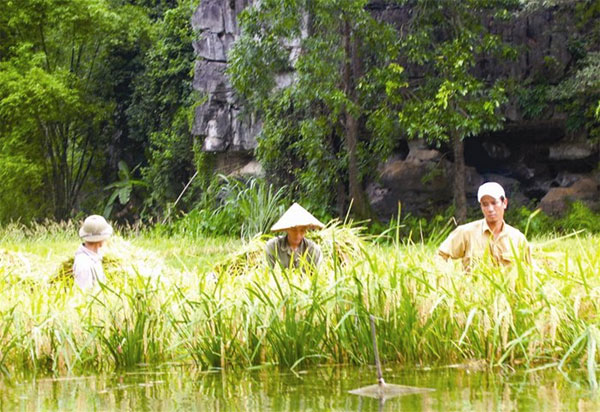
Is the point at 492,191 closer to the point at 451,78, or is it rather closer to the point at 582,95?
the point at 451,78

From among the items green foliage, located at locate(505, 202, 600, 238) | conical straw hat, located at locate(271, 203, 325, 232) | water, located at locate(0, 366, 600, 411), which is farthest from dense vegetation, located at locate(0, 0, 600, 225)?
water, located at locate(0, 366, 600, 411)

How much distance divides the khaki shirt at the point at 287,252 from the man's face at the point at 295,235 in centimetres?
5

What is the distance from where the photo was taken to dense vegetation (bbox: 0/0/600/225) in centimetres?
2067

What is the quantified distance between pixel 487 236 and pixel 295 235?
5.93ft

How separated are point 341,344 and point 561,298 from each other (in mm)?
1289

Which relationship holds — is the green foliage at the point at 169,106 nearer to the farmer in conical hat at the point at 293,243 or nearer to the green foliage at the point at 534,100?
the green foliage at the point at 534,100

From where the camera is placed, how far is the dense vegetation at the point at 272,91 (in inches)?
814

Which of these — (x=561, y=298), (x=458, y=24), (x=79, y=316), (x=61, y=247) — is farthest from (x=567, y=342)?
(x=458, y=24)

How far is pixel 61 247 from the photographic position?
17.3 m

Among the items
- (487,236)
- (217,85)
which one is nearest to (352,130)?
(217,85)

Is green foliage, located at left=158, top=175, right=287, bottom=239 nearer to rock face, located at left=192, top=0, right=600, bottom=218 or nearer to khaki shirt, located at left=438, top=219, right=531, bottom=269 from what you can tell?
rock face, located at left=192, top=0, right=600, bottom=218

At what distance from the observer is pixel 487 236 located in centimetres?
758

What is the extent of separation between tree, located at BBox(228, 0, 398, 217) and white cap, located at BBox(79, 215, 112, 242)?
443 inches

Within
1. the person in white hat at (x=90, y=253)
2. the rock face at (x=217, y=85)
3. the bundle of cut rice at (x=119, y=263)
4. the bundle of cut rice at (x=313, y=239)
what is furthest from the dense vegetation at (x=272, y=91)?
the person in white hat at (x=90, y=253)
